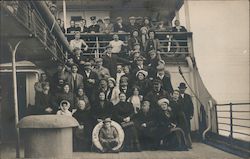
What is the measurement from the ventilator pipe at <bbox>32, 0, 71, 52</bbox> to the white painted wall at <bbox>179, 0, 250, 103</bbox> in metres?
1.02

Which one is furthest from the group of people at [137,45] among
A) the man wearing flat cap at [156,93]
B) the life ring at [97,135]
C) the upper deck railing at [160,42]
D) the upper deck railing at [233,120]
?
the upper deck railing at [233,120]

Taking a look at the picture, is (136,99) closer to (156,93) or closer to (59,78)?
(156,93)

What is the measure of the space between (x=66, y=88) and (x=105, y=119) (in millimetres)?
399

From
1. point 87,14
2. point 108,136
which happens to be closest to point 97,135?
point 108,136

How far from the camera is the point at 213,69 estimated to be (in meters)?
2.97

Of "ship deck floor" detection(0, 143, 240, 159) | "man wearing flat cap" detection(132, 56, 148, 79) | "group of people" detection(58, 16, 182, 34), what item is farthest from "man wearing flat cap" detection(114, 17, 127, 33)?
"ship deck floor" detection(0, 143, 240, 159)

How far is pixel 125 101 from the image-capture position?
9.05ft

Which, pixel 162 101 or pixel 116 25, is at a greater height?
pixel 116 25

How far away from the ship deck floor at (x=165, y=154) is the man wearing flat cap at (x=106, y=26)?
0.99 metres

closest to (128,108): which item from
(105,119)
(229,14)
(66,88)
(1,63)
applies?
(105,119)

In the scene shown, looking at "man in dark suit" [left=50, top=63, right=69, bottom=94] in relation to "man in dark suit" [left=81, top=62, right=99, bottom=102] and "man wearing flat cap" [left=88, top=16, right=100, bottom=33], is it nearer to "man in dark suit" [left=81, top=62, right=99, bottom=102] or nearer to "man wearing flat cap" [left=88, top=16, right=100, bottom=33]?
"man in dark suit" [left=81, top=62, right=99, bottom=102]

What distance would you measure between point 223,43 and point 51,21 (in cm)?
151

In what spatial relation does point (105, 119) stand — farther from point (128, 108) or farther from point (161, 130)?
point (161, 130)

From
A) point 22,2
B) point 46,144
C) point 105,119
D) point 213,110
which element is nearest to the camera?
point 22,2
